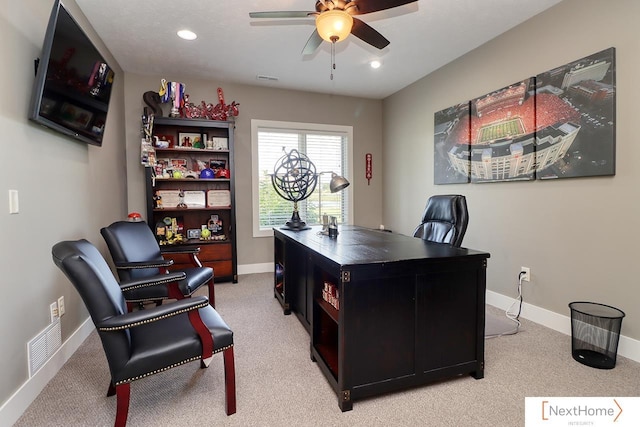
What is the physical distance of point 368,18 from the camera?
8.75 ft

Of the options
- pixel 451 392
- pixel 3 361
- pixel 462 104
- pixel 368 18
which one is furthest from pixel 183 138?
pixel 451 392

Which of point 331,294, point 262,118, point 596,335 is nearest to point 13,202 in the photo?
point 331,294

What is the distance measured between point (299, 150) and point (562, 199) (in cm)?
321

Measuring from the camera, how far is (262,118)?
4.36 meters

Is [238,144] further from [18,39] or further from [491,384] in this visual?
[491,384]

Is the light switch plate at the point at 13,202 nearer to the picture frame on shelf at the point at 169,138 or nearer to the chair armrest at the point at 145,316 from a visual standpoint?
the chair armrest at the point at 145,316

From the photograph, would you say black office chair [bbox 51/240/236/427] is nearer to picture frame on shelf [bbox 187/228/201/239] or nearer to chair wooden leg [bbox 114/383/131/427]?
chair wooden leg [bbox 114/383/131/427]

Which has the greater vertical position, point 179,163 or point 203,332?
point 179,163

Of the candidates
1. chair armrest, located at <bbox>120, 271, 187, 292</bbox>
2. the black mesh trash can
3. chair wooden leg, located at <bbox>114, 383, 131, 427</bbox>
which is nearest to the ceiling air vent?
chair armrest, located at <bbox>120, 271, 187, 292</bbox>

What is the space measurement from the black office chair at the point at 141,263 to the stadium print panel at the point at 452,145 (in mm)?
2806

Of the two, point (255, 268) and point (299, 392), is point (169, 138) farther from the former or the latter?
point (299, 392)

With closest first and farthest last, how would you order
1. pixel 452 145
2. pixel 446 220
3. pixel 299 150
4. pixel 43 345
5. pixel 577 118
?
pixel 43 345
pixel 577 118
pixel 446 220
pixel 452 145
pixel 299 150

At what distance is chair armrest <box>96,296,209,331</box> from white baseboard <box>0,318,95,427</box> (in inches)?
31.0

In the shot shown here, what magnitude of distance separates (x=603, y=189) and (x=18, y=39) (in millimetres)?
3823
